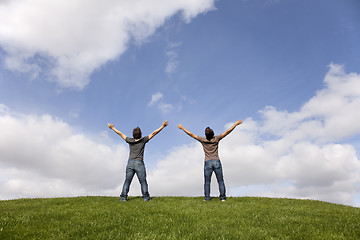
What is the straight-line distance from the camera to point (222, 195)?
575 inches

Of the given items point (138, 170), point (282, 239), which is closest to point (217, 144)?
point (138, 170)

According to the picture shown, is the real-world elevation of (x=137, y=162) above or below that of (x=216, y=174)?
above

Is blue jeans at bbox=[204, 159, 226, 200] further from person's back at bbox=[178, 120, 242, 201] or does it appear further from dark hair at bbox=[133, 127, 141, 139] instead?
dark hair at bbox=[133, 127, 141, 139]

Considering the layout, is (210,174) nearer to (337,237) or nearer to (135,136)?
(135,136)

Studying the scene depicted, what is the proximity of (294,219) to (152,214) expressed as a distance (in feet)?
17.1

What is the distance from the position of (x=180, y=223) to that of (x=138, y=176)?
18.3 feet

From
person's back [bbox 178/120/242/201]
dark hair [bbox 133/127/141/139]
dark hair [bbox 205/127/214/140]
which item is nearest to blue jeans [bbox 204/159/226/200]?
person's back [bbox 178/120/242/201]

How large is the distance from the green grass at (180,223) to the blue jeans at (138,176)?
2.24m

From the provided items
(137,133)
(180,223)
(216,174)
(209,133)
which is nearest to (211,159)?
(216,174)

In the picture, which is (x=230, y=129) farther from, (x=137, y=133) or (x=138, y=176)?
(x=138, y=176)

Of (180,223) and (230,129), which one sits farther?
(230,129)

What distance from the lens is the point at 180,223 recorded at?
9.39 m

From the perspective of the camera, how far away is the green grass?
8.27 meters

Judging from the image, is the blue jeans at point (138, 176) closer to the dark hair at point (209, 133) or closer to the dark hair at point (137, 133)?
the dark hair at point (137, 133)
